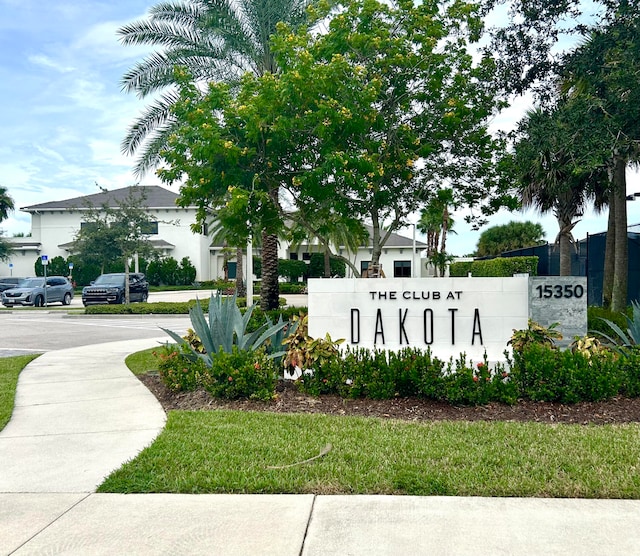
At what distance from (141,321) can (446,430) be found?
20138 mm

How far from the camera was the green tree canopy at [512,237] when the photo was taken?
53250 mm

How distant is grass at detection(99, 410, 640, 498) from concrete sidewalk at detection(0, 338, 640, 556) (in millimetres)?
173

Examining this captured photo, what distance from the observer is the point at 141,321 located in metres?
24.4

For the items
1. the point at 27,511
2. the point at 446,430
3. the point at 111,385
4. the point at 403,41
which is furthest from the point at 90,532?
the point at 403,41

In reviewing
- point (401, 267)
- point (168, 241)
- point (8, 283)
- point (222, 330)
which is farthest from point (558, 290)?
point (168, 241)

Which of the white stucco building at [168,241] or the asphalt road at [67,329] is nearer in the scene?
the asphalt road at [67,329]

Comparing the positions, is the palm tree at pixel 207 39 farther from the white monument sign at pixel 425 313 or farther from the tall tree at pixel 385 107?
the white monument sign at pixel 425 313

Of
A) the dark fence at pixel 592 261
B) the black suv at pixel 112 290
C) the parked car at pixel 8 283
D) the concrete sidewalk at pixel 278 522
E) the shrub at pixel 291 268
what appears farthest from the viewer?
the shrub at pixel 291 268

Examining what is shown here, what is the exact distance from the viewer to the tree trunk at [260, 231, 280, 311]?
1770 cm

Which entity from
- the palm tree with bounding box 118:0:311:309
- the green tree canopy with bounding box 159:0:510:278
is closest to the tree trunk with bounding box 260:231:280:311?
the palm tree with bounding box 118:0:311:309

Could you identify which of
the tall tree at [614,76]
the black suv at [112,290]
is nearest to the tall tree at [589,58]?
the tall tree at [614,76]

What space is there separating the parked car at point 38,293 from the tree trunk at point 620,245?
2924 centimetres

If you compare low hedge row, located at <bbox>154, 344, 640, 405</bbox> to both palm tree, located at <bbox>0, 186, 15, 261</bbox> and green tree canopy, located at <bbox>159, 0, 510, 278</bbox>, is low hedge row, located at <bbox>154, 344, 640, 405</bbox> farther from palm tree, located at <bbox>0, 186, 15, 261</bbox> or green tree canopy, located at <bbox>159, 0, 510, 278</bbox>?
palm tree, located at <bbox>0, 186, 15, 261</bbox>

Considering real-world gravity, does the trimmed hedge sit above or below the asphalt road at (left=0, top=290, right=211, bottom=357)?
above
